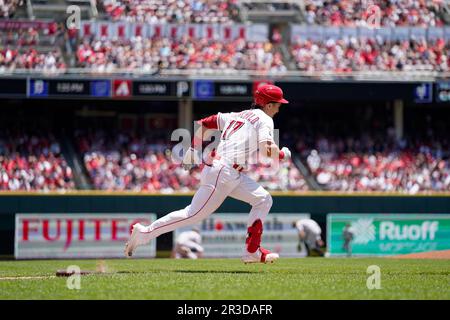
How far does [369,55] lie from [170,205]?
8994 mm

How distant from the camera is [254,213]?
9.79 metres

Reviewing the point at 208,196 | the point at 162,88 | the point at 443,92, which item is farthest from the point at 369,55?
the point at 208,196

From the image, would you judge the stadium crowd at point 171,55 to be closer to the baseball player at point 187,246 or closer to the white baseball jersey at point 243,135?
the baseball player at point 187,246

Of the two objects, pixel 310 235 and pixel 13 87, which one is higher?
pixel 13 87

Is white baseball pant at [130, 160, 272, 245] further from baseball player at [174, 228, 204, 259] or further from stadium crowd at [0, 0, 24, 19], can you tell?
stadium crowd at [0, 0, 24, 19]

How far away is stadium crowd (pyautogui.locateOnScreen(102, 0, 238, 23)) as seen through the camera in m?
27.7

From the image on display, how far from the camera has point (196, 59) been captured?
26.7m

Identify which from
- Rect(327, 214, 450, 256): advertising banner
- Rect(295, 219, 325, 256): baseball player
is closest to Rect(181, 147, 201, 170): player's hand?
Rect(295, 219, 325, 256): baseball player

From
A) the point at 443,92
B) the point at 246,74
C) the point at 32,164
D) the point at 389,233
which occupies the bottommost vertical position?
the point at 389,233

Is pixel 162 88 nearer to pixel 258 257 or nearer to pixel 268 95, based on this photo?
pixel 268 95

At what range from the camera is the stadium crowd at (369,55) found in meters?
27.6

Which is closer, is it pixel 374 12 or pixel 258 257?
pixel 258 257

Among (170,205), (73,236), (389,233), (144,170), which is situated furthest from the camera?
(144,170)
